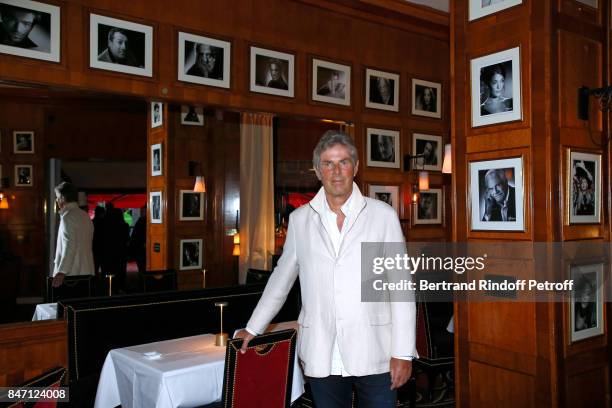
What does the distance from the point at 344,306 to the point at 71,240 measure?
3.64 meters

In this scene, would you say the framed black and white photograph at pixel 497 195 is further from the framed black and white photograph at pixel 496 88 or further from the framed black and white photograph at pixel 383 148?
the framed black and white photograph at pixel 383 148

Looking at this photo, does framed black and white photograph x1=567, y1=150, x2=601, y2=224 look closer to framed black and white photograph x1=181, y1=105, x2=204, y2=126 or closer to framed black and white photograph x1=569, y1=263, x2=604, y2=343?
framed black and white photograph x1=569, y1=263, x2=604, y2=343

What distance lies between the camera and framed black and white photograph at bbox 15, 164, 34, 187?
216 inches

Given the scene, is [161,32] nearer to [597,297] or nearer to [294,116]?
[294,116]

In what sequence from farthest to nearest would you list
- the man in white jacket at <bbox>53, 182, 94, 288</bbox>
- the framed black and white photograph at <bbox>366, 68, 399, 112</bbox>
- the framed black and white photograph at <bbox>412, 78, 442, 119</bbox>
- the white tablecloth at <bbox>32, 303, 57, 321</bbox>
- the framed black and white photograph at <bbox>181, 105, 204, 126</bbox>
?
the framed black and white photograph at <bbox>412, 78, 442, 119</bbox> < the framed black and white photograph at <bbox>366, 68, 399, 112</bbox> < the framed black and white photograph at <bbox>181, 105, 204, 126</bbox> < the man in white jacket at <bbox>53, 182, 94, 288</bbox> < the white tablecloth at <bbox>32, 303, 57, 321</bbox>

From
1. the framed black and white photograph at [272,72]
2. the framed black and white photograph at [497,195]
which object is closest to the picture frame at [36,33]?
the framed black and white photograph at [272,72]

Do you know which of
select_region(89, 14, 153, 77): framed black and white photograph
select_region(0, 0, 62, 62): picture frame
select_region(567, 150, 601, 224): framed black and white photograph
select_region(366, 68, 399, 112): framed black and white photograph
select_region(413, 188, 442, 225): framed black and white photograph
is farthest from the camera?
select_region(413, 188, 442, 225): framed black and white photograph

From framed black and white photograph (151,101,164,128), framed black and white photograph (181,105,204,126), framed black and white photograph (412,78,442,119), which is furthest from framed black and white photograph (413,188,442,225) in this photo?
framed black and white photograph (151,101,164,128)

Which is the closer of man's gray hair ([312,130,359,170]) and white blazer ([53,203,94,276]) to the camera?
man's gray hair ([312,130,359,170])

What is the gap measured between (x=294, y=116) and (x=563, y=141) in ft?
10.0

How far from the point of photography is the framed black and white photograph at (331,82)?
19.4 ft

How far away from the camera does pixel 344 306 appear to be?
7.14 feet

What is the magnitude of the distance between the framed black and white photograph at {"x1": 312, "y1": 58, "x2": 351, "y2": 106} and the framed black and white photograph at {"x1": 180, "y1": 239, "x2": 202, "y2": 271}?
6.94ft

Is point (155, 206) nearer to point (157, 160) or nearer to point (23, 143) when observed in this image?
point (157, 160)
